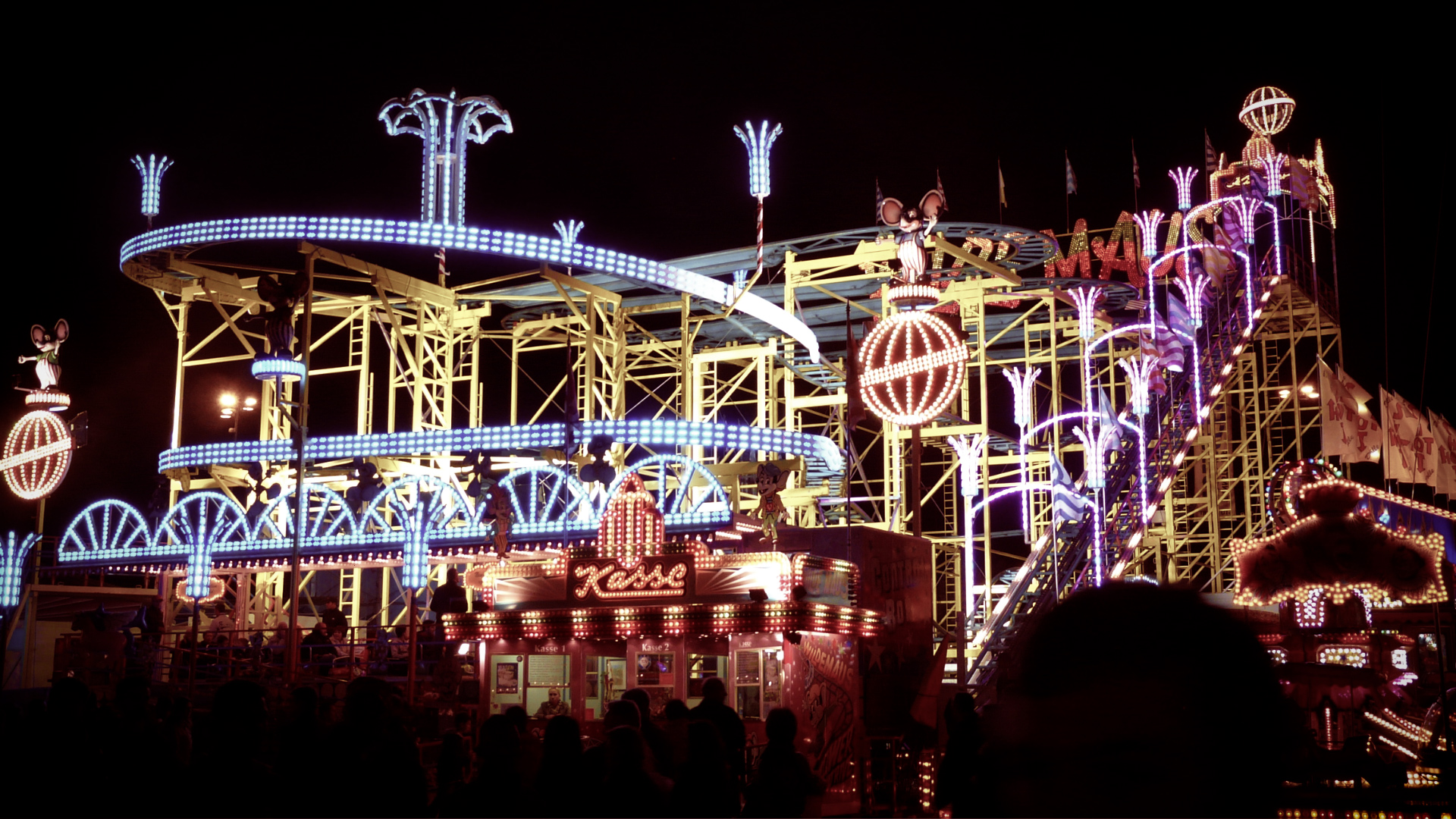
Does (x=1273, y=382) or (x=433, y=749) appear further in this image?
(x=1273, y=382)

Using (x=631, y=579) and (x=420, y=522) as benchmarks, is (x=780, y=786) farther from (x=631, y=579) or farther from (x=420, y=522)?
(x=420, y=522)

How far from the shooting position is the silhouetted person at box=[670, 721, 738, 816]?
227 inches

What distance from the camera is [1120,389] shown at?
131 ft

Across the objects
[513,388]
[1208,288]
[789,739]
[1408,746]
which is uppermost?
[1208,288]

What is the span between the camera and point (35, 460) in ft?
89.9

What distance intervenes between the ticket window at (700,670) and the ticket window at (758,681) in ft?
0.96

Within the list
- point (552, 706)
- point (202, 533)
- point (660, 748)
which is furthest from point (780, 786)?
point (202, 533)

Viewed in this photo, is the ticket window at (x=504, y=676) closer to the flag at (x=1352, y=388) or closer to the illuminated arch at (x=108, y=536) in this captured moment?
the illuminated arch at (x=108, y=536)

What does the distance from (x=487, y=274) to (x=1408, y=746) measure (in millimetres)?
23702

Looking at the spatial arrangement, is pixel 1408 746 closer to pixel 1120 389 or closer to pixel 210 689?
pixel 210 689

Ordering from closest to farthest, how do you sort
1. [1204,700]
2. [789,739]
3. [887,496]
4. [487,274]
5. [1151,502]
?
[1204,700] < [789,739] < [1151,502] < [887,496] < [487,274]

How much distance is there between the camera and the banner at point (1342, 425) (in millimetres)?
28188

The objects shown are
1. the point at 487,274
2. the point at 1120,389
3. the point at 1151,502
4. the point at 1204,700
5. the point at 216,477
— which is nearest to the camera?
the point at 1204,700

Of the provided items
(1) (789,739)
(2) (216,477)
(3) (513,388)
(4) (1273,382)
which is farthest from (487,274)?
(1) (789,739)
